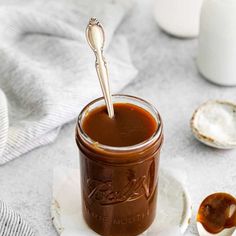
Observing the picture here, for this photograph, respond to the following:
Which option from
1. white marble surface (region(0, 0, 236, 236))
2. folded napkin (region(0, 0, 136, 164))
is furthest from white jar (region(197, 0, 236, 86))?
folded napkin (region(0, 0, 136, 164))

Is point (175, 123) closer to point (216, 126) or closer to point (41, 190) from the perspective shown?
point (216, 126)

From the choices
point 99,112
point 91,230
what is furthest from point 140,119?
point 91,230

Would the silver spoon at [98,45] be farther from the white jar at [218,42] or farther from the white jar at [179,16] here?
the white jar at [179,16]

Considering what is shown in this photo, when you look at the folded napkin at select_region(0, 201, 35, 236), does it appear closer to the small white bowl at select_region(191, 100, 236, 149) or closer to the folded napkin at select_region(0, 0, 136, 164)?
the folded napkin at select_region(0, 0, 136, 164)

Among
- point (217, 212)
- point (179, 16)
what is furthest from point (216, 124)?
point (179, 16)

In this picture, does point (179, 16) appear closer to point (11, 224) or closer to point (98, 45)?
point (98, 45)
